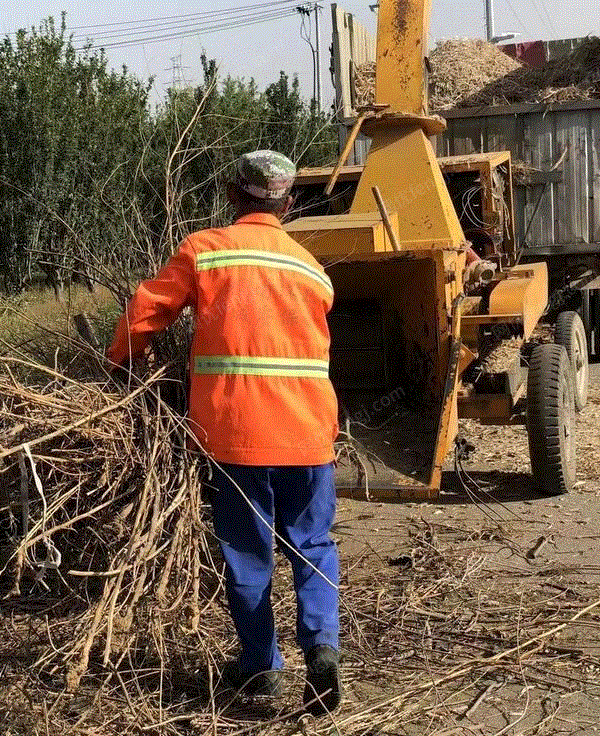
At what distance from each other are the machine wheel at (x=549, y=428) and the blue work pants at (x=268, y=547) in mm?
2844

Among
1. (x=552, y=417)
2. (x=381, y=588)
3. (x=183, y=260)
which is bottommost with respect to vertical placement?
(x=381, y=588)

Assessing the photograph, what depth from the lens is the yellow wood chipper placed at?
5.79 m

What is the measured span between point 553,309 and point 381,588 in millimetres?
7326

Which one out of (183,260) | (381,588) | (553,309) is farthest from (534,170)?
(183,260)

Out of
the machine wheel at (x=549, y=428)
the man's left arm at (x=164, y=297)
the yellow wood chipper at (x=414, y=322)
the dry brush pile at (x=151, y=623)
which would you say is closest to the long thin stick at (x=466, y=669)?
the dry brush pile at (x=151, y=623)

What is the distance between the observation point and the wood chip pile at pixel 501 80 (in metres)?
11.0

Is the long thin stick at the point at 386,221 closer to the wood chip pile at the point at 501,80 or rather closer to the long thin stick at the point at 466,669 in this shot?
the long thin stick at the point at 466,669

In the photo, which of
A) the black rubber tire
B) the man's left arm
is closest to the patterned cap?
the man's left arm

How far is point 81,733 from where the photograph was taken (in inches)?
122

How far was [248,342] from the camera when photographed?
10.7ft

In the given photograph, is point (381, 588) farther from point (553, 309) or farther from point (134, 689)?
point (553, 309)

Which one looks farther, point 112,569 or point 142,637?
point 142,637

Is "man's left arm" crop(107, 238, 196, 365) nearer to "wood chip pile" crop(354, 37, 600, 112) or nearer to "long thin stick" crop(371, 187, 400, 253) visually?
"long thin stick" crop(371, 187, 400, 253)

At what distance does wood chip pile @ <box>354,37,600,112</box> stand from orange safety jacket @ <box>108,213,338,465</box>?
26.1 ft
